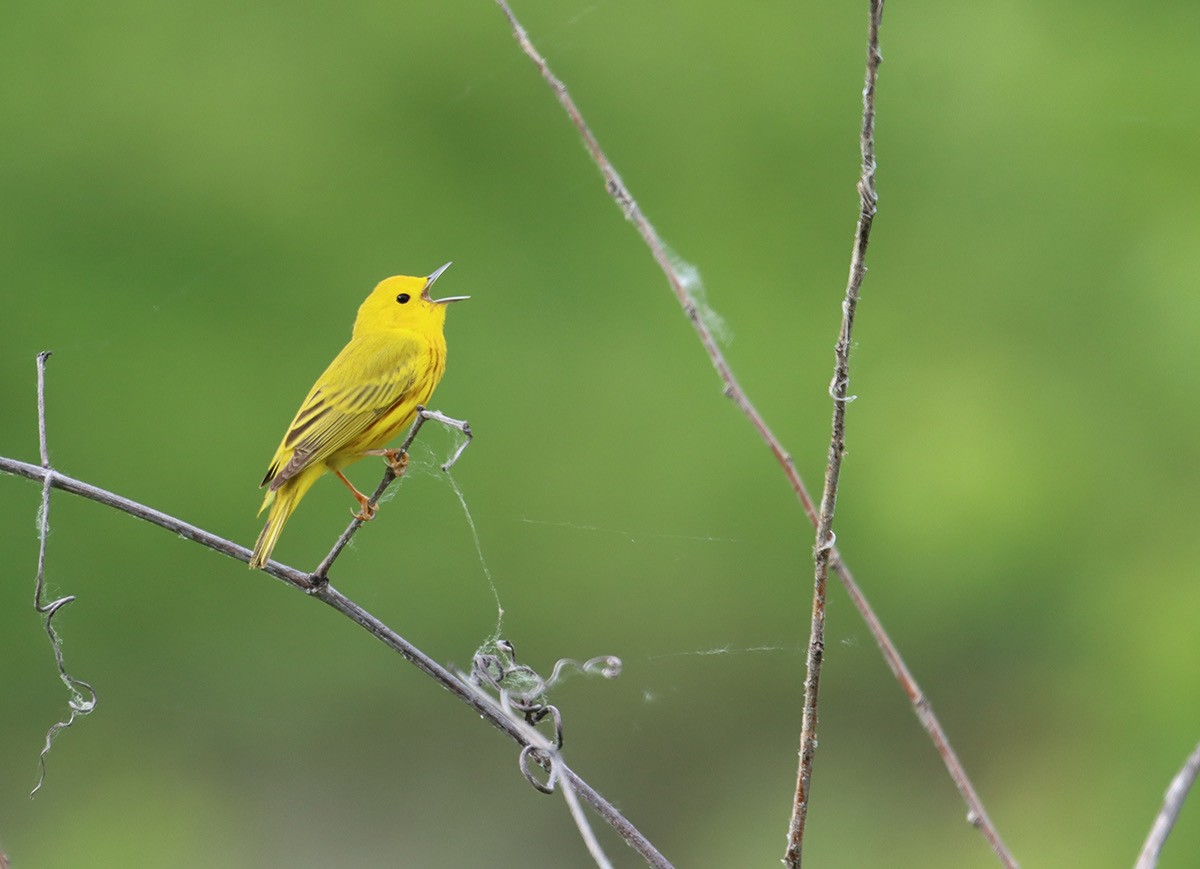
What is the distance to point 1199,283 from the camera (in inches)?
152

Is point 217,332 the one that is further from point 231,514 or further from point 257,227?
point 231,514

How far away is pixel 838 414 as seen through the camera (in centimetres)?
70

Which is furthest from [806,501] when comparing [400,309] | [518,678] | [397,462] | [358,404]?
[400,309]

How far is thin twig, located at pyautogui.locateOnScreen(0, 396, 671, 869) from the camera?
0.76 m

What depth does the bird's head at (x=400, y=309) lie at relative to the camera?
184 cm

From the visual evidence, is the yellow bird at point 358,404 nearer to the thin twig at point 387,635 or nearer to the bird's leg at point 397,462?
the bird's leg at point 397,462

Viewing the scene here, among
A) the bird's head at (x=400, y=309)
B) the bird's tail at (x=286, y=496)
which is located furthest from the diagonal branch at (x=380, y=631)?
the bird's head at (x=400, y=309)

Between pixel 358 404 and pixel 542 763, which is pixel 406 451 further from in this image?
pixel 358 404

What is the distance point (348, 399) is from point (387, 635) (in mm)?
826

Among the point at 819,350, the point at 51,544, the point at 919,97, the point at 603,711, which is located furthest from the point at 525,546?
the point at 919,97

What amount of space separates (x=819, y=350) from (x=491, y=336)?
0.97 metres

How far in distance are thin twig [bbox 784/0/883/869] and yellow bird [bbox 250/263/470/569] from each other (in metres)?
0.89

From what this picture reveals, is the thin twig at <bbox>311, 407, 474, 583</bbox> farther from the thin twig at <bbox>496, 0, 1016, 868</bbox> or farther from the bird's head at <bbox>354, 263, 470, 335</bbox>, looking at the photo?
the bird's head at <bbox>354, 263, 470, 335</bbox>

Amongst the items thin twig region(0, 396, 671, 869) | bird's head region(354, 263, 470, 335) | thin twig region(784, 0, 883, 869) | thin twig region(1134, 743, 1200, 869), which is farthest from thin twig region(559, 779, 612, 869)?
bird's head region(354, 263, 470, 335)
